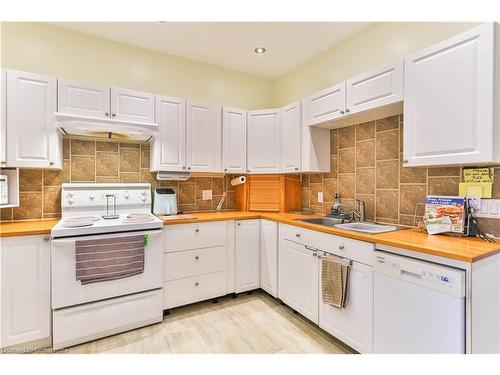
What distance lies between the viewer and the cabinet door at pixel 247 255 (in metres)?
2.78

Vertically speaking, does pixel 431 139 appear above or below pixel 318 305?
above

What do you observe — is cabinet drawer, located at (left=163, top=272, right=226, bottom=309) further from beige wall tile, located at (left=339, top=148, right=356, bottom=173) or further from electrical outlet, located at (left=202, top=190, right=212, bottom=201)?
beige wall tile, located at (left=339, top=148, right=356, bottom=173)

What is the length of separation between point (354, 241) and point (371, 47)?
1834 millimetres

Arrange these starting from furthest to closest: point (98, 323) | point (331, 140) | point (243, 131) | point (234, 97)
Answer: point (234, 97), point (243, 131), point (331, 140), point (98, 323)

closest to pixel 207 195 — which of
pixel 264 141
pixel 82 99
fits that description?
pixel 264 141

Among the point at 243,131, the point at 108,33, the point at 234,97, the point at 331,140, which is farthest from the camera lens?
the point at 234,97

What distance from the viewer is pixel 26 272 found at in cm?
187

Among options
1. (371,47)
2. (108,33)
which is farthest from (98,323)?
(371,47)

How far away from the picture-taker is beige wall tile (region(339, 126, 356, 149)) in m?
2.59

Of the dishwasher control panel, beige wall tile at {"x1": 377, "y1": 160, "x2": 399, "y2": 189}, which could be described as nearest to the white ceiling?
beige wall tile at {"x1": 377, "y1": 160, "x2": 399, "y2": 189}

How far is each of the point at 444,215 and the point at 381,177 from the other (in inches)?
25.1

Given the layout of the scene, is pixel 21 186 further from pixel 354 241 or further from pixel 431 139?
pixel 431 139

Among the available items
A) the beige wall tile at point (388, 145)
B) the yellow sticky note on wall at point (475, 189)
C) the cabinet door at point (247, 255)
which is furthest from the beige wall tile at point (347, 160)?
the cabinet door at point (247, 255)

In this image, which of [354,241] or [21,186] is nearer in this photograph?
[354,241]
